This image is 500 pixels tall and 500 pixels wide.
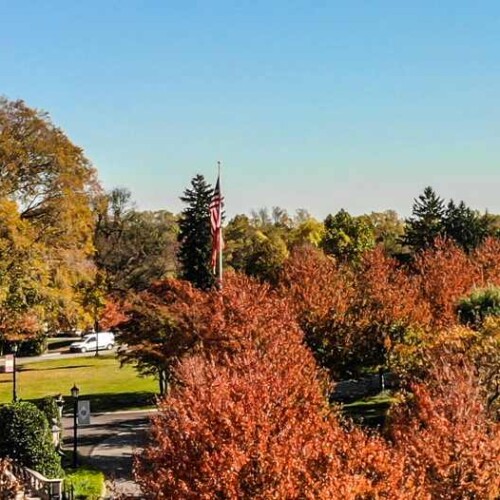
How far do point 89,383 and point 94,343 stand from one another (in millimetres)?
16807

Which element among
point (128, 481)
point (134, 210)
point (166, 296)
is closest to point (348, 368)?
point (166, 296)

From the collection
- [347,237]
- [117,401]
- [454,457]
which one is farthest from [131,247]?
[454,457]

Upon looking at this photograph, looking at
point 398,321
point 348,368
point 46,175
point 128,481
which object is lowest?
point 128,481

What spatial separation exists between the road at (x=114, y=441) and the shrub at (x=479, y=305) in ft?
44.8

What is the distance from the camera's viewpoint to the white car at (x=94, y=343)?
193 feet

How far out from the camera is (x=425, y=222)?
66562mm

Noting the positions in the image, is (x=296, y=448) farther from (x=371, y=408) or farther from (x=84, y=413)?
(x=371, y=408)

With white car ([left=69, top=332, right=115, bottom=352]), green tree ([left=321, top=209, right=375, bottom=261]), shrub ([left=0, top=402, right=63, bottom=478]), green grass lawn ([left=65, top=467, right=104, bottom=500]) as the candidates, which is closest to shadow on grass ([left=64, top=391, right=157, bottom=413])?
green grass lawn ([left=65, top=467, right=104, bottom=500])

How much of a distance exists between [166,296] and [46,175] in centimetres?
990

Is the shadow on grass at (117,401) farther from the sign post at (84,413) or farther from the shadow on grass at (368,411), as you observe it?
the shadow on grass at (368,411)

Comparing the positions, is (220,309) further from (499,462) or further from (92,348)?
(92,348)

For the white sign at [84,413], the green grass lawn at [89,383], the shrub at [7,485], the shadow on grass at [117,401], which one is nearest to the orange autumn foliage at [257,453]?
the shrub at [7,485]

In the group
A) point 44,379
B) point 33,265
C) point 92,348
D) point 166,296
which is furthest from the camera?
point 92,348

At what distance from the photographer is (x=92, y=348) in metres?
59.6
